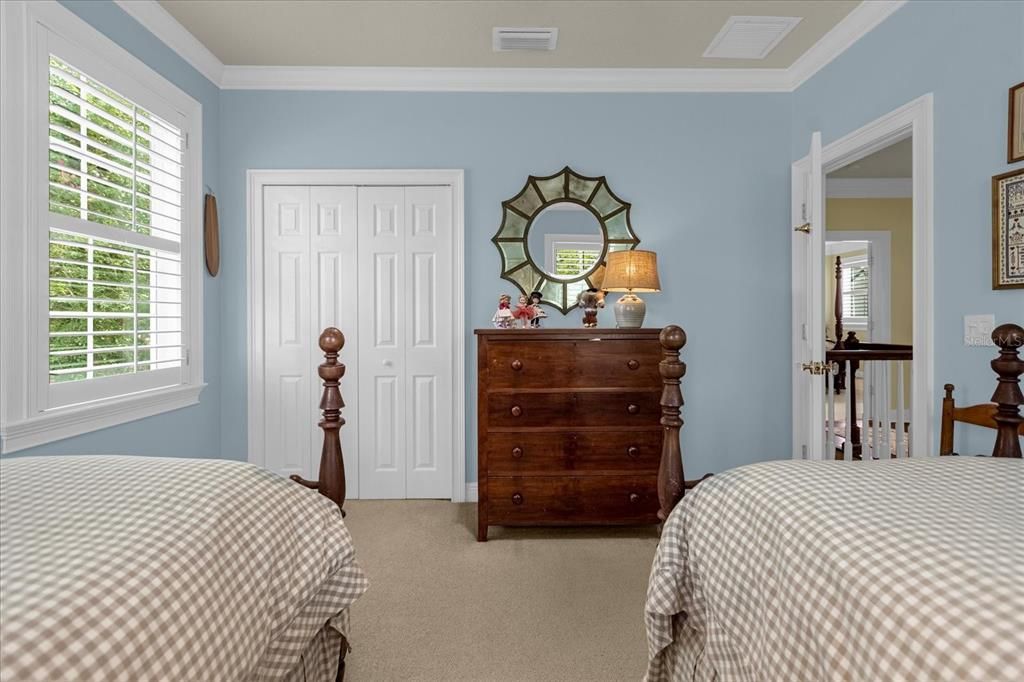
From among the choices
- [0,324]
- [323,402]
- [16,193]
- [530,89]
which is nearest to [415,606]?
[323,402]

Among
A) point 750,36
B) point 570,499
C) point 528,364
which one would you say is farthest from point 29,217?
point 750,36

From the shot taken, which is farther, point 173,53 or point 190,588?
point 173,53

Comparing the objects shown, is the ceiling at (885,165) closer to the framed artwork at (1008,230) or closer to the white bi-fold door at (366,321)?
the framed artwork at (1008,230)

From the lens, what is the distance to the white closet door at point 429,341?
3.90 metres

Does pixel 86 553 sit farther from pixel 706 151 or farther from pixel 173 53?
pixel 706 151

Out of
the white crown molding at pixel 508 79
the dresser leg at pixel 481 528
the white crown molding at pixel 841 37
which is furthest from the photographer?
the white crown molding at pixel 508 79

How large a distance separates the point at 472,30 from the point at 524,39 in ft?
1.02

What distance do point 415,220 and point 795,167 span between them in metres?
2.55

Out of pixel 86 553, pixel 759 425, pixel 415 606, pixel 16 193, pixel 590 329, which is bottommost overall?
pixel 415 606

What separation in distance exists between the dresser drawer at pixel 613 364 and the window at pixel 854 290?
742 centimetres

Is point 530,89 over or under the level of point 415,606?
over

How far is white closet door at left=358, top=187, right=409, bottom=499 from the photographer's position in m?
3.89

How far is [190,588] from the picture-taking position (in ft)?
3.18

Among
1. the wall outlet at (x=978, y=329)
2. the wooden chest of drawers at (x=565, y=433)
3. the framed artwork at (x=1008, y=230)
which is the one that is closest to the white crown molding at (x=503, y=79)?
the wooden chest of drawers at (x=565, y=433)
